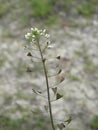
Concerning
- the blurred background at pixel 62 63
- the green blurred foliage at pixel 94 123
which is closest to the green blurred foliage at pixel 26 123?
the blurred background at pixel 62 63

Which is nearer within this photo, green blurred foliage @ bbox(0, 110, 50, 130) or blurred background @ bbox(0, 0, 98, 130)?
green blurred foliage @ bbox(0, 110, 50, 130)

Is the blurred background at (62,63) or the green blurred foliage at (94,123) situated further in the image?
the blurred background at (62,63)

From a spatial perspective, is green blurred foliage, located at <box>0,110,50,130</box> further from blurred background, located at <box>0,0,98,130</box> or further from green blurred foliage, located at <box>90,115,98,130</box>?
green blurred foliage, located at <box>90,115,98,130</box>

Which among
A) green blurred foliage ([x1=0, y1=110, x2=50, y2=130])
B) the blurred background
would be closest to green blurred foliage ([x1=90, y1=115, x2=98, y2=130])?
the blurred background

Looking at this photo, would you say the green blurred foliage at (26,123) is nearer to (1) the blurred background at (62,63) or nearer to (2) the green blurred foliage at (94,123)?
(1) the blurred background at (62,63)

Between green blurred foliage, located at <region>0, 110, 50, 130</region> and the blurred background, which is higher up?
the blurred background

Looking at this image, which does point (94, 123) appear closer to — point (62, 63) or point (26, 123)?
point (26, 123)

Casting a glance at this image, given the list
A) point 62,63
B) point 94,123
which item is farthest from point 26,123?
point 62,63

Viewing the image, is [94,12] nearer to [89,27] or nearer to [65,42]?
[89,27]

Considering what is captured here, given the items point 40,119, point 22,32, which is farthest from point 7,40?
point 40,119
